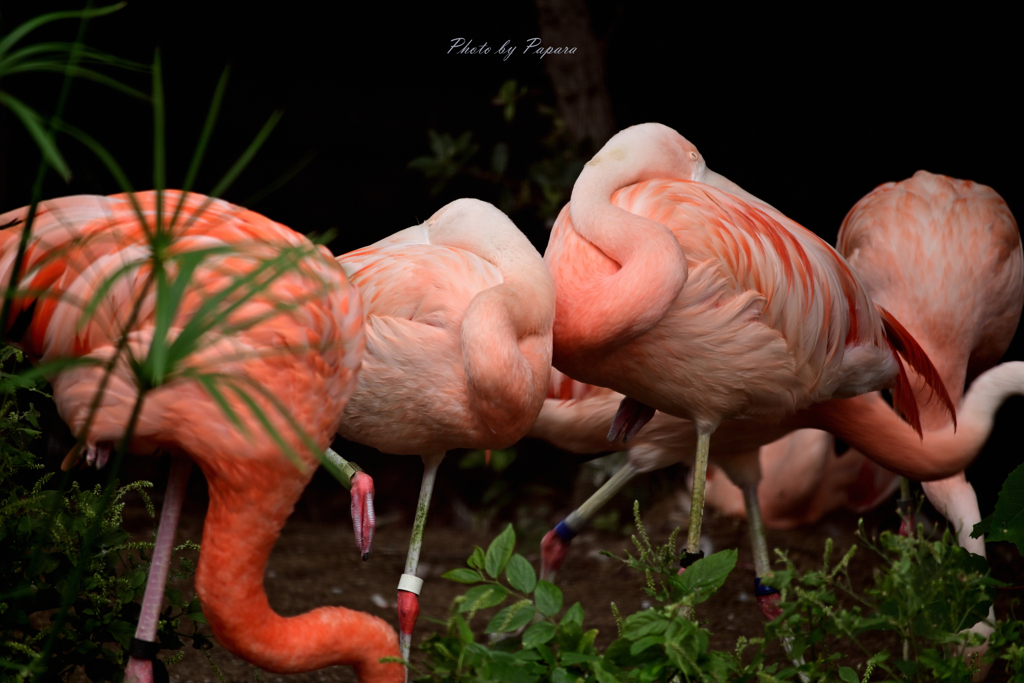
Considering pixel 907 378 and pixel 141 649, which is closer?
pixel 141 649

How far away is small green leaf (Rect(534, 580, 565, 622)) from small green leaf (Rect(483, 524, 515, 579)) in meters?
0.07

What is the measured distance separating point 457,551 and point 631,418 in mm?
1672

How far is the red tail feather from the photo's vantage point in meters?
2.62

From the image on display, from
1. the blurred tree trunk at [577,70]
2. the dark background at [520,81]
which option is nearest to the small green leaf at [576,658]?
the blurred tree trunk at [577,70]

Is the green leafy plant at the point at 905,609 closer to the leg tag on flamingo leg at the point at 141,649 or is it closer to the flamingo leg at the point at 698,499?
the flamingo leg at the point at 698,499

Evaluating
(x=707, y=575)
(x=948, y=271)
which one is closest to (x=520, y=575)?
(x=707, y=575)

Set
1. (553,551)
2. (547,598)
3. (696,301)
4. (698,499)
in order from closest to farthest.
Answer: (547,598) < (696,301) < (698,499) < (553,551)

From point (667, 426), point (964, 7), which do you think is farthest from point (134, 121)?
point (964, 7)

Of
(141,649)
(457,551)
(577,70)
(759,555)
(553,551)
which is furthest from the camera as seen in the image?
(457,551)

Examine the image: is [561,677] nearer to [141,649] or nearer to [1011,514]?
[141,649]

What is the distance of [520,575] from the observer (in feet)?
5.32

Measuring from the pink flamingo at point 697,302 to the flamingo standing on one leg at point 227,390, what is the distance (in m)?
0.64

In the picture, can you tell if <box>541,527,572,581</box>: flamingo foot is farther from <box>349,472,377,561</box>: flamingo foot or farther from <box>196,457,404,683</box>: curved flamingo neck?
<box>196,457,404,683</box>: curved flamingo neck

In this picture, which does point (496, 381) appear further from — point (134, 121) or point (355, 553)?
point (134, 121)
